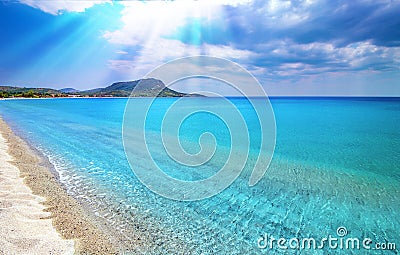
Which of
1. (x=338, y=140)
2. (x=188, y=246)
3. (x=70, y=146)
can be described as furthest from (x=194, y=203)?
(x=338, y=140)

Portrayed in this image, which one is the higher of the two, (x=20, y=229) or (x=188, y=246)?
→ (x=20, y=229)

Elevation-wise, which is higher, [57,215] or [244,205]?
[57,215]

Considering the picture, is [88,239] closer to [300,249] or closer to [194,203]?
[194,203]

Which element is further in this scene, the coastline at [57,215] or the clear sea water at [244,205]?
the clear sea water at [244,205]

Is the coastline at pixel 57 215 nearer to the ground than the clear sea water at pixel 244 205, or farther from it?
farther from it

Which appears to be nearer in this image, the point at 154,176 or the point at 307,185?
the point at 307,185

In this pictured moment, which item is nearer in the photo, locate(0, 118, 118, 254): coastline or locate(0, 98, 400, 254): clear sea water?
locate(0, 118, 118, 254): coastline

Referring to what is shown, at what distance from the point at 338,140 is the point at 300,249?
24.9 m

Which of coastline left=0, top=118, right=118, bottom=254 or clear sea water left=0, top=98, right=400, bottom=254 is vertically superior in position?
coastline left=0, top=118, right=118, bottom=254

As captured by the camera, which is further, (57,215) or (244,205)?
(244,205)

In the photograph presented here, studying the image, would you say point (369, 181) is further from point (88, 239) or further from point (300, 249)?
point (88, 239)

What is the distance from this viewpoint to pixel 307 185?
45.6ft

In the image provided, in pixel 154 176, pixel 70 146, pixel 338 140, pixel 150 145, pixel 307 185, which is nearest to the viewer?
pixel 307 185

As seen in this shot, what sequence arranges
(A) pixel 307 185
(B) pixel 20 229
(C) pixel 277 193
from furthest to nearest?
1. (A) pixel 307 185
2. (C) pixel 277 193
3. (B) pixel 20 229
